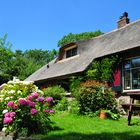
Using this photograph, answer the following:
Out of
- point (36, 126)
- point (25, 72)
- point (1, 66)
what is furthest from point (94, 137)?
point (25, 72)

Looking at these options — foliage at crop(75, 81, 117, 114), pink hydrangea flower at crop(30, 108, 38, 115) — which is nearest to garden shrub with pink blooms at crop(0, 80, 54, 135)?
pink hydrangea flower at crop(30, 108, 38, 115)

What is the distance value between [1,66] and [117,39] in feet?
94.7

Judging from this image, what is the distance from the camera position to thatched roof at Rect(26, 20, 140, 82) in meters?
19.8

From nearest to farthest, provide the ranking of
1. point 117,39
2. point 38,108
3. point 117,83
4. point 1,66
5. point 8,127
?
point 8,127 → point 38,108 → point 117,83 → point 117,39 → point 1,66

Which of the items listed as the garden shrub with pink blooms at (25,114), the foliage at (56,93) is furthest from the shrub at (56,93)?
the garden shrub with pink blooms at (25,114)

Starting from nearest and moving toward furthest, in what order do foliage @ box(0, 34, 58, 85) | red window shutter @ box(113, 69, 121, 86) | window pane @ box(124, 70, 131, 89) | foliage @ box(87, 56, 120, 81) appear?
window pane @ box(124, 70, 131, 89)
red window shutter @ box(113, 69, 121, 86)
foliage @ box(87, 56, 120, 81)
foliage @ box(0, 34, 58, 85)

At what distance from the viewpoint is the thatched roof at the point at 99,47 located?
19.8m

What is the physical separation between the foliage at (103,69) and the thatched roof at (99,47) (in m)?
0.38

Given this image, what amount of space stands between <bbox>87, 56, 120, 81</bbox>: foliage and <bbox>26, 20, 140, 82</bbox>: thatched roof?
0.38 m

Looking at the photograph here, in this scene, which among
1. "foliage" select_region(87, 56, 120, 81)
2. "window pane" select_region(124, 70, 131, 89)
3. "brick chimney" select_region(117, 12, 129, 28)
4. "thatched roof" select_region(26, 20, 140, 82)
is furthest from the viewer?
"brick chimney" select_region(117, 12, 129, 28)

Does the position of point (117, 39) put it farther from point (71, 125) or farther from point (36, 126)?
point (36, 126)

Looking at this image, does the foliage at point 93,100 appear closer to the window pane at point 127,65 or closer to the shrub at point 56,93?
the window pane at point 127,65

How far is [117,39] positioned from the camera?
74.3 ft

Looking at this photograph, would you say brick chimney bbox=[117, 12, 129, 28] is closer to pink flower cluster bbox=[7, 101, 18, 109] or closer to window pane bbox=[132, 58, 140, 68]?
window pane bbox=[132, 58, 140, 68]
